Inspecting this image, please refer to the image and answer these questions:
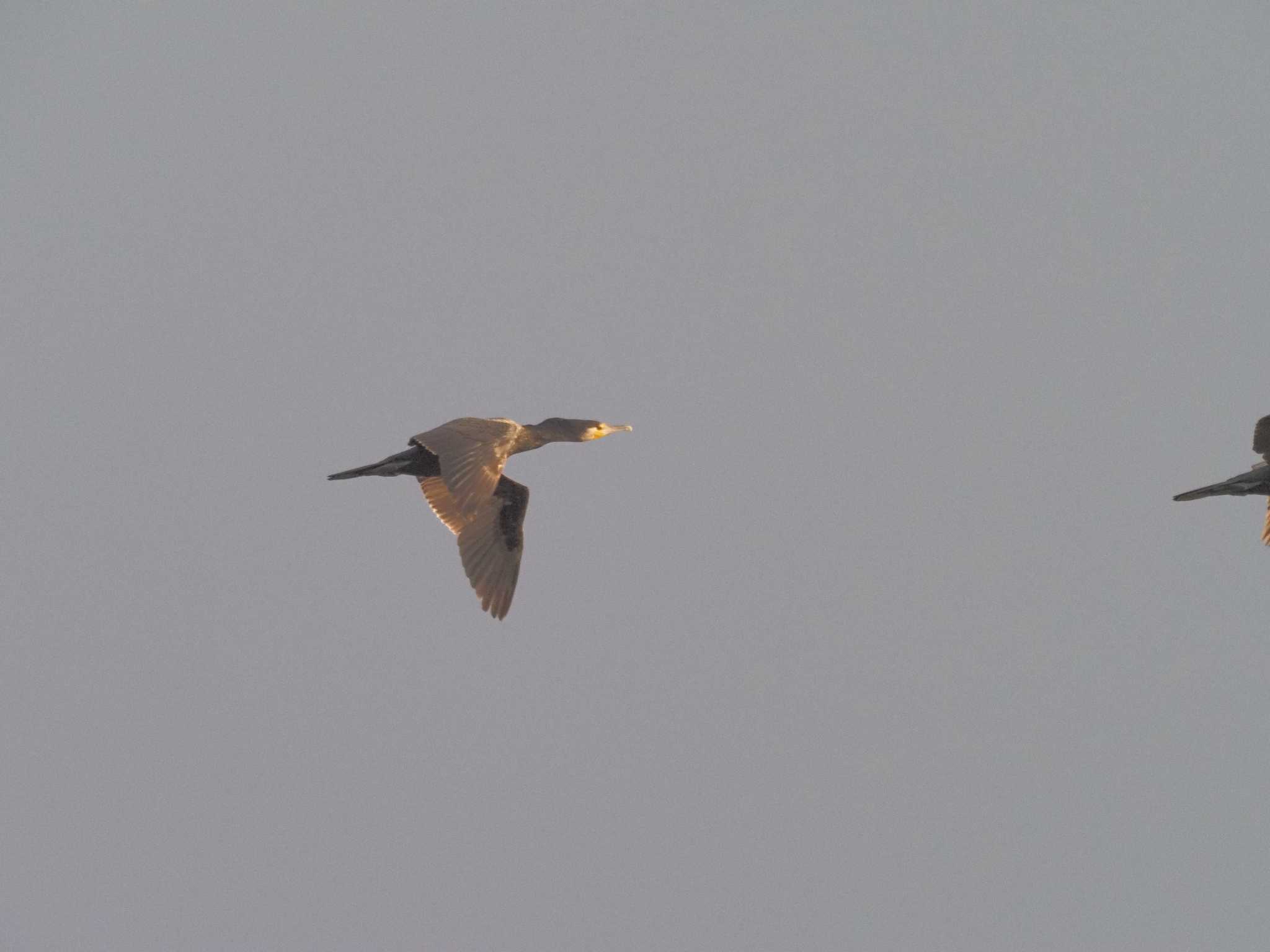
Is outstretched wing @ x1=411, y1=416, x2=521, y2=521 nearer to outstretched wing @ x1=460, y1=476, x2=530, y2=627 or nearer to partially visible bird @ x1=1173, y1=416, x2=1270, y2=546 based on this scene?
outstretched wing @ x1=460, y1=476, x2=530, y2=627

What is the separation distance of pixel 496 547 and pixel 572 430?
4.67 ft

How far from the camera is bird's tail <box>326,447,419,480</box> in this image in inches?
830

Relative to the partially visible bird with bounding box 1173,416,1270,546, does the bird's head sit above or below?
above

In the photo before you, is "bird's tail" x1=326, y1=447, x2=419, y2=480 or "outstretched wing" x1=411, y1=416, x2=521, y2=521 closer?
"outstretched wing" x1=411, y1=416, x2=521, y2=521

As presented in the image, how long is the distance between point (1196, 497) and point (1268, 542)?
80cm

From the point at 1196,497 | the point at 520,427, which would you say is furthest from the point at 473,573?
the point at 1196,497

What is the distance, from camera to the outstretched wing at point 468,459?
19203 mm

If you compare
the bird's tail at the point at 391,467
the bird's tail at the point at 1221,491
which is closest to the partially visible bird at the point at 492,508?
the bird's tail at the point at 391,467

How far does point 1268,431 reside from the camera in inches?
767

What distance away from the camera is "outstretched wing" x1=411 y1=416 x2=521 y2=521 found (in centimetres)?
1920

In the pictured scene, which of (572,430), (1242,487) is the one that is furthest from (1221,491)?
(572,430)

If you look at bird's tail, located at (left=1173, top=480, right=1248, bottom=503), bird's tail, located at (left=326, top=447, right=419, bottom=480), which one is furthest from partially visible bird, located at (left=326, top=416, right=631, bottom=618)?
bird's tail, located at (left=1173, top=480, right=1248, bottom=503)

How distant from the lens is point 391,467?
2128cm

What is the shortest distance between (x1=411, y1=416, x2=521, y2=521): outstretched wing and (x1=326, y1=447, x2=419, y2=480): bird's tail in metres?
1.16
